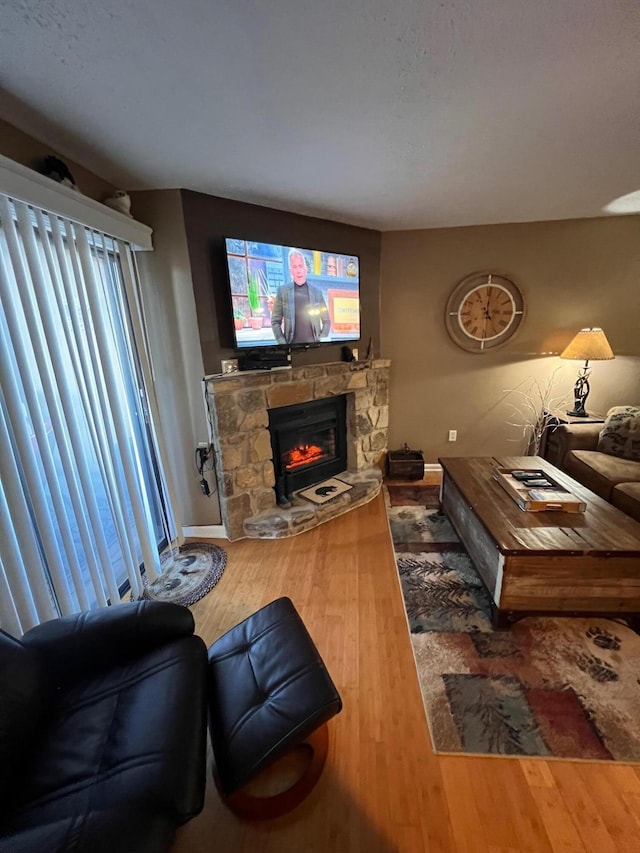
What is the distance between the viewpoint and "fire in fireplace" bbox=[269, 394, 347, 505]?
9.34 ft

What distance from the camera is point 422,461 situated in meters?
3.46

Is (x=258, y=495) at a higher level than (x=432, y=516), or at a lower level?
higher

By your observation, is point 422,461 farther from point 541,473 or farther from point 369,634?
point 369,634

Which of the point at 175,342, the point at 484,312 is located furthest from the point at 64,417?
the point at 484,312

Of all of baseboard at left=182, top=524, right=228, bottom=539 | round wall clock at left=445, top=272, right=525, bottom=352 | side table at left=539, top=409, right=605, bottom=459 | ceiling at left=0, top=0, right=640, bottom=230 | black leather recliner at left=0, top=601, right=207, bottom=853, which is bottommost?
baseboard at left=182, top=524, right=228, bottom=539

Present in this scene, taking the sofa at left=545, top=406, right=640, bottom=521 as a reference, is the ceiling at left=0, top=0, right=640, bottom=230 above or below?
above

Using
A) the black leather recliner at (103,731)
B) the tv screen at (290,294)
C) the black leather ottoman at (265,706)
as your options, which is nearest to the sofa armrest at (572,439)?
the tv screen at (290,294)

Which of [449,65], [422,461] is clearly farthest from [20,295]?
[422,461]

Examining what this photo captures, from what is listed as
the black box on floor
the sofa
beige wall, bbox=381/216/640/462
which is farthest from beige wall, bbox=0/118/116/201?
the sofa

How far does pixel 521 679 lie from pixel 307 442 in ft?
6.80

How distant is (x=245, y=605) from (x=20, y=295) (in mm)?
1802

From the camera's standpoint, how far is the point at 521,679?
1516mm

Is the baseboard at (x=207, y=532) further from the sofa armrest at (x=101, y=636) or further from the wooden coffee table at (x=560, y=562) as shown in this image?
the wooden coffee table at (x=560, y=562)

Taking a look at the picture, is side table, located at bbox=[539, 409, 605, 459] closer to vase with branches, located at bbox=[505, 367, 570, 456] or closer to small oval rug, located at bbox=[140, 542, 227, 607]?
vase with branches, located at bbox=[505, 367, 570, 456]
